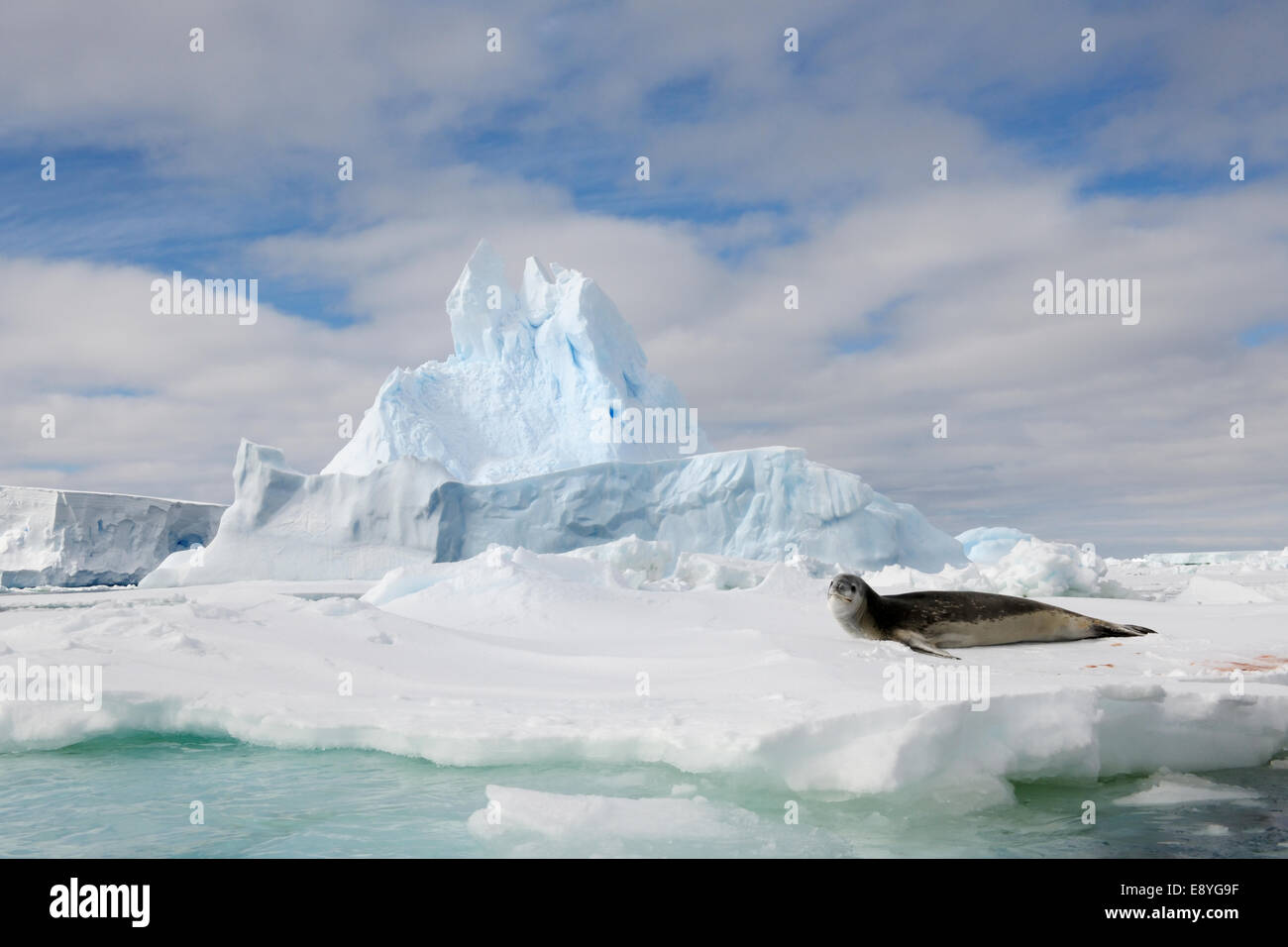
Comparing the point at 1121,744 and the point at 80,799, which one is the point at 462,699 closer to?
the point at 80,799

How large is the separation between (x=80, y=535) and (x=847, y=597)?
26.6m

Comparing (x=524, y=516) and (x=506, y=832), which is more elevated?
(x=524, y=516)

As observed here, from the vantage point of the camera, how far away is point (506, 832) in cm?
256

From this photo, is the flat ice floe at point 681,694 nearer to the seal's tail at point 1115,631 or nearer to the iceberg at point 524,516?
the seal's tail at point 1115,631

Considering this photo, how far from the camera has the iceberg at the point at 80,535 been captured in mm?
25234

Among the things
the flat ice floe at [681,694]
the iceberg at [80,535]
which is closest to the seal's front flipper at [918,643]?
the flat ice floe at [681,694]

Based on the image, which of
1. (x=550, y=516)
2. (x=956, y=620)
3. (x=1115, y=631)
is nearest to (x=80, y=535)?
(x=550, y=516)

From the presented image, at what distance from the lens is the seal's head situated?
17.6 ft

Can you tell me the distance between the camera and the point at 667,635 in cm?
594

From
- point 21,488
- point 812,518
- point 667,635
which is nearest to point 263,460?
point 21,488

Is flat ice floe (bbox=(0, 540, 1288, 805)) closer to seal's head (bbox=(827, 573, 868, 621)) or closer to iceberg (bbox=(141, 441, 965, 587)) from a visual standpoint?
seal's head (bbox=(827, 573, 868, 621))

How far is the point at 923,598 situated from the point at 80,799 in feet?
15.2

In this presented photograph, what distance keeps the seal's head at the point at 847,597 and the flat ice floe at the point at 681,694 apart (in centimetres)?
24

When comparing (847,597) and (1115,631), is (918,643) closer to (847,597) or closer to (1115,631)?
(847,597)
